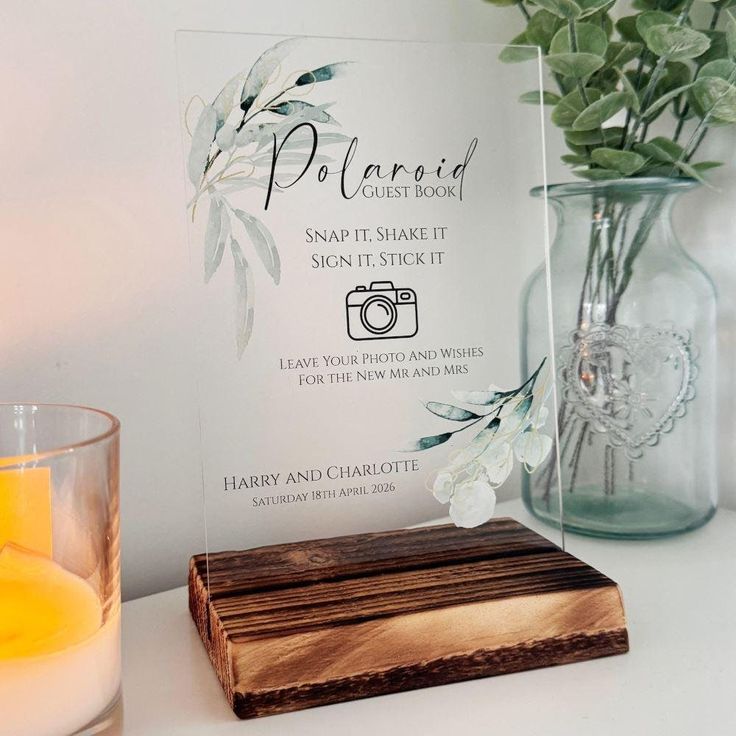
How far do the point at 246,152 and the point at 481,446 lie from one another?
0.24 m

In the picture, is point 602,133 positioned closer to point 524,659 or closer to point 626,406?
point 626,406

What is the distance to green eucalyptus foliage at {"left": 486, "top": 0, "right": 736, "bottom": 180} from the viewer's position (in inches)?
25.8

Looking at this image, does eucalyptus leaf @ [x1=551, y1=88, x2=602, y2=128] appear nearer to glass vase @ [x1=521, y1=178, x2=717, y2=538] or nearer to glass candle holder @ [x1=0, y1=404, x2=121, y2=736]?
glass vase @ [x1=521, y1=178, x2=717, y2=538]

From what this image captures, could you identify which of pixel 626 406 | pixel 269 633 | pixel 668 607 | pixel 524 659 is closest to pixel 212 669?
pixel 269 633

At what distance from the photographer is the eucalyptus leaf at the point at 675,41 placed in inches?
25.2

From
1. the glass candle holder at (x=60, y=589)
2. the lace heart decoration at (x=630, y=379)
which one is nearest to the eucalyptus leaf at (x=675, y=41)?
the lace heart decoration at (x=630, y=379)

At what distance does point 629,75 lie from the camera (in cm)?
74

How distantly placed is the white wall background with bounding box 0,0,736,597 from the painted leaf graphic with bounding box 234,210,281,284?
144mm

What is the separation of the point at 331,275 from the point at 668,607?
12.5 inches

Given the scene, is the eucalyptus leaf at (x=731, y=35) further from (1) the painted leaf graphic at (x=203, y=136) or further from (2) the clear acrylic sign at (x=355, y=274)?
(1) the painted leaf graphic at (x=203, y=136)

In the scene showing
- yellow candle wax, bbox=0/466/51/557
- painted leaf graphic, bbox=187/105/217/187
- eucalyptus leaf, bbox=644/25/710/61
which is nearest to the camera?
yellow candle wax, bbox=0/466/51/557

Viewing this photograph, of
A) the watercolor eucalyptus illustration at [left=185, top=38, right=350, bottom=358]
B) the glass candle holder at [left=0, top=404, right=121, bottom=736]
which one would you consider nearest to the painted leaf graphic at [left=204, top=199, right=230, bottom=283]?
the watercolor eucalyptus illustration at [left=185, top=38, right=350, bottom=358]

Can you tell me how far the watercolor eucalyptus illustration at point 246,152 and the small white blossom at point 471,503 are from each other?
0.18 meters

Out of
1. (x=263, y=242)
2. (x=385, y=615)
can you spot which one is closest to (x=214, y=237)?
(x=263, y=242)
